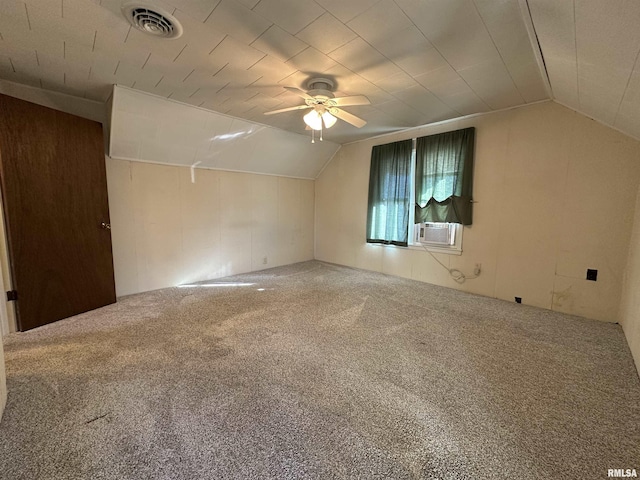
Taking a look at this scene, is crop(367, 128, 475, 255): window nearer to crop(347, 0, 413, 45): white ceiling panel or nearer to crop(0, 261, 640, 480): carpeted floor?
crop(0, 261, 640, 480): carpeted floor

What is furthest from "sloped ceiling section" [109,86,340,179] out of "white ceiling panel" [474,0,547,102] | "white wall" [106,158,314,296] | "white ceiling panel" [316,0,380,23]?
"white ceiling panel" [474,0,547,102]

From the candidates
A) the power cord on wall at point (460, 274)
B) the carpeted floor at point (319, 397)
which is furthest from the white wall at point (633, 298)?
the power cord on wall at point (460, 274)

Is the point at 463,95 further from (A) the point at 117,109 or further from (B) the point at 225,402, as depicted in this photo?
(A) the point at 117,109

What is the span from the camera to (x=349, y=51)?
6.53ft

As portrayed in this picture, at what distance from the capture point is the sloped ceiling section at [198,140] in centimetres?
290

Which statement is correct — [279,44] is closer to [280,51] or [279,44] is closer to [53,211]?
[280,51]

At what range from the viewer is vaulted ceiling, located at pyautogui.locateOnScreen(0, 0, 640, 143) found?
1.53m

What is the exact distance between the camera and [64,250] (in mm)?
2680

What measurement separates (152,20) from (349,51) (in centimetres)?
132

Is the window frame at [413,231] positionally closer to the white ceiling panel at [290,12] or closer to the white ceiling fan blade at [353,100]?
the white ceiling fan blade at [353,100]

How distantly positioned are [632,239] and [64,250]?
5.53 metres

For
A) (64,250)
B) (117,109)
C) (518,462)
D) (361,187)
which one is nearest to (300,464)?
(518,462)

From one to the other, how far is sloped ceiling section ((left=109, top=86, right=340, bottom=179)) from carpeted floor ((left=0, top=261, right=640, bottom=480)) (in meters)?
2.03

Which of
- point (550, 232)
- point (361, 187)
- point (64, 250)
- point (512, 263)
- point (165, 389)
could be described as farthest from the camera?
point (361, 187)
